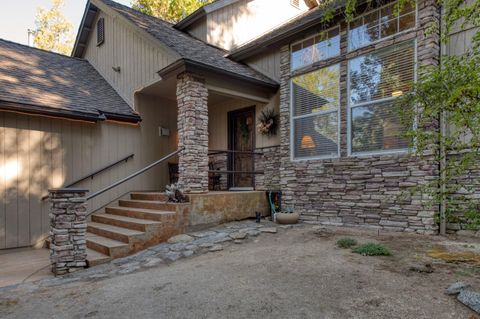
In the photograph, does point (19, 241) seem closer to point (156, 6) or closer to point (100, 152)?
point (100, 152)

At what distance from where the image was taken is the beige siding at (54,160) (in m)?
5.77

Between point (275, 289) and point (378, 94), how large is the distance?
13.9ft

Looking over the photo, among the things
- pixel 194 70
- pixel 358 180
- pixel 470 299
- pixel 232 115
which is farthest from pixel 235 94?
pixel 470 299

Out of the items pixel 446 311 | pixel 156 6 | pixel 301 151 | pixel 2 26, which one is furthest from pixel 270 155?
pixel 2 26

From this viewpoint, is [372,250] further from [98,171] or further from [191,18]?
[191,18]

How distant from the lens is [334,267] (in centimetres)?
365

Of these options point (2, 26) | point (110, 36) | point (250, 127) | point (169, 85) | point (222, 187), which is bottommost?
point (222, 187)

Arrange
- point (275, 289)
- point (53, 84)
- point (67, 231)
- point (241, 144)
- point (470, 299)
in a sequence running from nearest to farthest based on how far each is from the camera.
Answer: point (470, 299) < point (275, 289) < point (67, 231) < point (53, 84) < point (241, 144)

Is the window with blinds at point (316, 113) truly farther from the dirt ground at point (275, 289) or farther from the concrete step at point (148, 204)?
the concrete step at point (148, 204)

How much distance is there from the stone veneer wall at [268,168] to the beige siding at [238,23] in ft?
12.5

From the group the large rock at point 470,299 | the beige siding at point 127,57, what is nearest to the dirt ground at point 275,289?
the large rock at point 470,299

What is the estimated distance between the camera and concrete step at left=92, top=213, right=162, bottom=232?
5239mm

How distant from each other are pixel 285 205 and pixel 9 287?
202 inches

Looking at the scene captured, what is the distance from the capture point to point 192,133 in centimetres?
625
